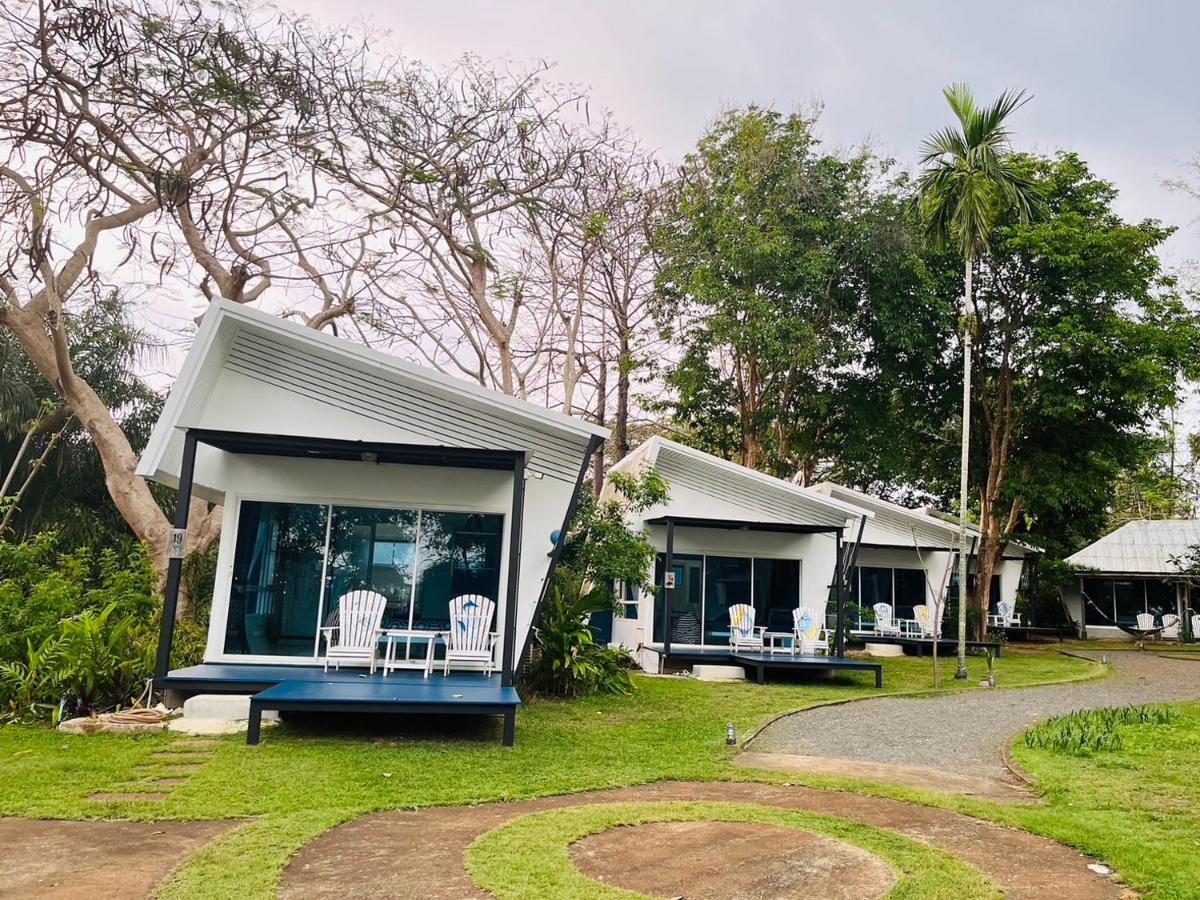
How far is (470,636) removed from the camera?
995cm

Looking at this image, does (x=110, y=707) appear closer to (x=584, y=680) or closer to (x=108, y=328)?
(x=584, y=680)

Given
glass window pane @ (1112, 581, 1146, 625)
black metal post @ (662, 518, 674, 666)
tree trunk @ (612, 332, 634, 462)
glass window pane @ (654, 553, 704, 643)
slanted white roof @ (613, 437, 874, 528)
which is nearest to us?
black metal post @ (662, 518, 674, 666)

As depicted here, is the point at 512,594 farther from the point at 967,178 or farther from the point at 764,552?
the point at 967,178

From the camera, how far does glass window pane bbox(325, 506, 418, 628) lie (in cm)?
1028

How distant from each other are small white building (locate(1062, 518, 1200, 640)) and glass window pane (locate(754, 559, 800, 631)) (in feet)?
48.5

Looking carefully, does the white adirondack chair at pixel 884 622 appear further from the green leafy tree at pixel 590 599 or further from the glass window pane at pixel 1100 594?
the glass window pane at pixel 1100 594

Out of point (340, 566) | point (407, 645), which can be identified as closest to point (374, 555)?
point (340, 566)

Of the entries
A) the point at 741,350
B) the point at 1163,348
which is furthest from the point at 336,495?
the point at 1163,348

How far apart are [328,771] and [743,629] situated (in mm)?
10090

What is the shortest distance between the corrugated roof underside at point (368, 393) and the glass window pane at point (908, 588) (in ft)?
51.1

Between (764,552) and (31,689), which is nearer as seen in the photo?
(31,689)

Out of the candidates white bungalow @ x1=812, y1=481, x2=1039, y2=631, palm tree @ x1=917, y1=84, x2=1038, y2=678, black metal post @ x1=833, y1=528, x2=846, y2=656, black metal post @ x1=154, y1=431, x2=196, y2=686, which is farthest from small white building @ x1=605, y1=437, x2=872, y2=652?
black metal post @ x1=154, y1=431, x2=196, y2=686

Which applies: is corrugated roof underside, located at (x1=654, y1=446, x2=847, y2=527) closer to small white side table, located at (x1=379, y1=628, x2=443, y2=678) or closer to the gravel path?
the gravel path

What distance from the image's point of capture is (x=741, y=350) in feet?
72.3
